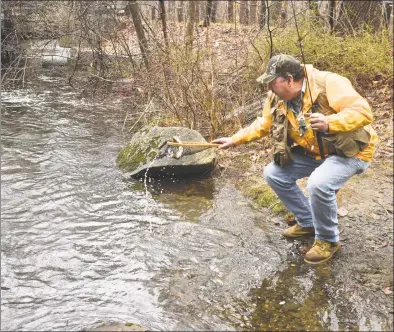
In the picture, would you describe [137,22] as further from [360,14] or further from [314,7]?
[360,14]

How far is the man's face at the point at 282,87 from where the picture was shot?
4238mm

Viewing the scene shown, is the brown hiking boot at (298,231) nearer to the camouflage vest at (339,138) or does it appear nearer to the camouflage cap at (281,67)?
the camouflage vest at (339,138)

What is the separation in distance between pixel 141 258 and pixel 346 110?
2.43 metres

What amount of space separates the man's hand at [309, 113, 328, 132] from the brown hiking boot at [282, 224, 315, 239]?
1.50 m

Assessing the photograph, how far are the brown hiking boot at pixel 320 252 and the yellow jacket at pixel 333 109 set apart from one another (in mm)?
850

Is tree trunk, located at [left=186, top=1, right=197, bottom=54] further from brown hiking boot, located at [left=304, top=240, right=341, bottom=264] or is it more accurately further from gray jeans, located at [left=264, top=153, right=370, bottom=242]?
brown hiking boot, located at [left=304, top=240, right=341, bottom=264]

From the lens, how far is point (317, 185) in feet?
13.9

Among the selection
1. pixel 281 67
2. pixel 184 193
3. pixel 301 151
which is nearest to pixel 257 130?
pixel 301 151

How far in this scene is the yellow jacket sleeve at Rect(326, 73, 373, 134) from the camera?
393cm

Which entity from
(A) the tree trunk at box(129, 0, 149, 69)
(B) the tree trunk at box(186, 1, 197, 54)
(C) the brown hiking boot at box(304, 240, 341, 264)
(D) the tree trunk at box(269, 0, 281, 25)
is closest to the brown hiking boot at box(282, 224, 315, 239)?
(C) the brown hiking boot at box(304, 240, 341, 264)

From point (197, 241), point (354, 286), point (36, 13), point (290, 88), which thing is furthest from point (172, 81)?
point (36, 13)

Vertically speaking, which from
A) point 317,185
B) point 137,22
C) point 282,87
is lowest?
point 317,185

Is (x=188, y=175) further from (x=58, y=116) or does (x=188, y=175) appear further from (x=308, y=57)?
(x=58, y=116)

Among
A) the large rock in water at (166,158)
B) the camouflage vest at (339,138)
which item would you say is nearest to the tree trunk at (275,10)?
the large rock in water at (166,158)
